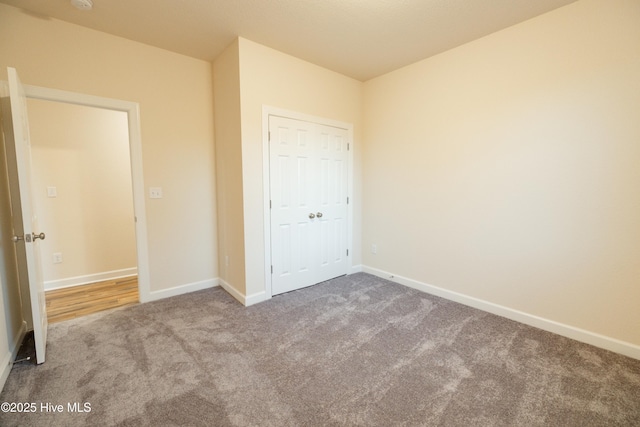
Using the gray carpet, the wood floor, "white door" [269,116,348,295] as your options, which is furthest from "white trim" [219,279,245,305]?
the wood floor

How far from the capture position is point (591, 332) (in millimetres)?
2164

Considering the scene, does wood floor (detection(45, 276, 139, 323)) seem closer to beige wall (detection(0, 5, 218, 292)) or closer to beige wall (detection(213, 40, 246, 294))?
beige wall (detection(0, 5, 218, 292))

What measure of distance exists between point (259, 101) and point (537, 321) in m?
3.42

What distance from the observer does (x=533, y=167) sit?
7.78 ft

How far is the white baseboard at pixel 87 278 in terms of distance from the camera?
3400mm

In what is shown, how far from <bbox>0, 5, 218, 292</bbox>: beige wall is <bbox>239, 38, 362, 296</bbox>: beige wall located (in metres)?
0.76

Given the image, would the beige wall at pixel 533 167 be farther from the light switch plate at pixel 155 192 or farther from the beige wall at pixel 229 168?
the light switch plate at pixel 155 192

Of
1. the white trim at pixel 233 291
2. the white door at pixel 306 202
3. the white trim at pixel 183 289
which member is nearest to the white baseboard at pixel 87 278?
the white trim at pixel 183 289

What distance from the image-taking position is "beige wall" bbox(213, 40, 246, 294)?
283 centimetres

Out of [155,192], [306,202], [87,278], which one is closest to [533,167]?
[306,202]

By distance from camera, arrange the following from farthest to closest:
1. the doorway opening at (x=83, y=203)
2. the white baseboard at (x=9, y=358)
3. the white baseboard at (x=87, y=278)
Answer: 1. the white baseboard at (x=87, y=278)
2. the doorway opening at (x=83, y=203)
3. the white baseboard at (x=9, y=358)

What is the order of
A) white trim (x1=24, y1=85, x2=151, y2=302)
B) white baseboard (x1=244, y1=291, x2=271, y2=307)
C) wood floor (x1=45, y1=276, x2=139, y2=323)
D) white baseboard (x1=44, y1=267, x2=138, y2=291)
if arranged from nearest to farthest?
white trim (x1=24, y1=85, x2=151, y2=302) → wood floor (x1=45, y1=276, x2=139, y2=323) → white baseboard (x1=244, y1=291, x2=271, y2=307) → white baseboard (x1=44, y1=267, x2=138, y2=291)

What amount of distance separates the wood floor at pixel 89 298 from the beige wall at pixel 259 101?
1475mm

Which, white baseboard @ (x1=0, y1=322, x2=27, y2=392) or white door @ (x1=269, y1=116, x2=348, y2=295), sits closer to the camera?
white baseboard @ (x1=0, y1=322, x2=27, y2=392)
